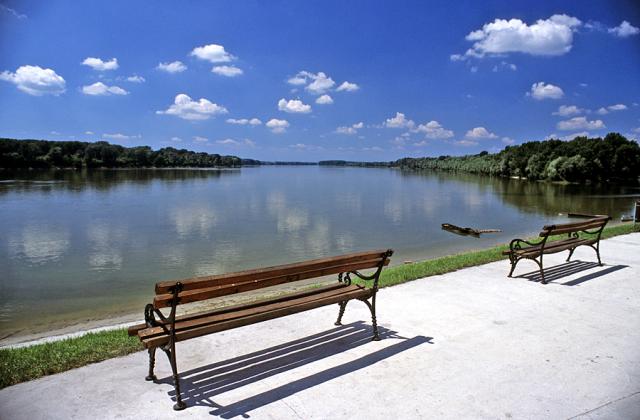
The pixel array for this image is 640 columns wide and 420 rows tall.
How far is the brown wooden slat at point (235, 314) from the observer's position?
15.3ft

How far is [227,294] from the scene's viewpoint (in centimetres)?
474

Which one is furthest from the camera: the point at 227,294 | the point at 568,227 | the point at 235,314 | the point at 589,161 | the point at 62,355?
the point at 589,161

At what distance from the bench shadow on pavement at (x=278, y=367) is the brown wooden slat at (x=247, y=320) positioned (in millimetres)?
554

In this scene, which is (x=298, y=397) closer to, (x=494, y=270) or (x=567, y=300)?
(x=567, y=300)

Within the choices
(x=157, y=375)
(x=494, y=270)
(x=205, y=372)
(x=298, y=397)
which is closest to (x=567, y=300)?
(x=494, y=270)

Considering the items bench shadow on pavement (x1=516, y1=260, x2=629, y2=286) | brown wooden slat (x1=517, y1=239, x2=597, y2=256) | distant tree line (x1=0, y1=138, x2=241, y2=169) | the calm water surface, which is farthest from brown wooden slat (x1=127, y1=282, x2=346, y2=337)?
distant tree line (x1=0, y1=138, x2=241, y2=169)

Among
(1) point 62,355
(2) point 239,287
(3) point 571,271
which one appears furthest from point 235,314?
(3) point 571,271

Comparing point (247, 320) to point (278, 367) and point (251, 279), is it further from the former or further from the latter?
point (278, 367)

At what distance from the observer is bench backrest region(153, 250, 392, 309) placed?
4371 millimetres

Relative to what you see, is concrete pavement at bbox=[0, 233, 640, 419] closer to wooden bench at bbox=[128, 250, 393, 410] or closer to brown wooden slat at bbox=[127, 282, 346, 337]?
wooden bench at bbox=[128, 250, 393, 410]

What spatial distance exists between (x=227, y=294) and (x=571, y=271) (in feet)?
27.7

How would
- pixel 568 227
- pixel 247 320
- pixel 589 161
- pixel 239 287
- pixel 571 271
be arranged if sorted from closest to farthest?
1. pixel 239 287
2. pixel 247 320
3. pixel 568 227
4. pixel 571 271
5. pixel 589 161

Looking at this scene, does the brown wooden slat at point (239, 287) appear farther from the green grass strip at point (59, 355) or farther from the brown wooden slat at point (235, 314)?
the green grass strip at point (59, 355)

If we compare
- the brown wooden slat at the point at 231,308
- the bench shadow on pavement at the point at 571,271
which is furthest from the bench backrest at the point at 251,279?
the bench shadow on pavement at the point at 571,271
